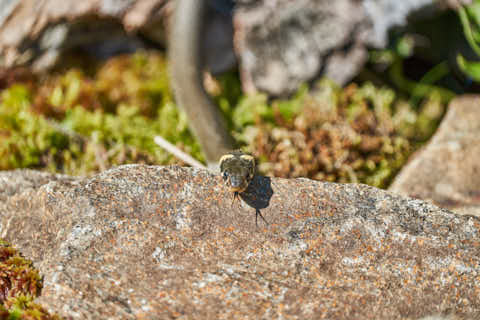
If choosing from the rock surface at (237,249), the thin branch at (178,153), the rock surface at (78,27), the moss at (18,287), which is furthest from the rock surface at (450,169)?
the moss at (18,287)

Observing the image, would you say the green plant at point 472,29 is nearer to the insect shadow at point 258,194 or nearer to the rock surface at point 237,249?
the rock surface at point 237,249

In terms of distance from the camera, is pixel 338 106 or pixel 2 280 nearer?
pixel 2 280

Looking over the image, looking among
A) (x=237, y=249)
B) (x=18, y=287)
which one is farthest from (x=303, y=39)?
(x=18, y=287)

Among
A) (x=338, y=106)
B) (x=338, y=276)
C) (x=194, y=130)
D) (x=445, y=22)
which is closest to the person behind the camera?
(x=338, y=276)

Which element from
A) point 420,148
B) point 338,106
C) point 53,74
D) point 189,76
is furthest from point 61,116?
point 420,148

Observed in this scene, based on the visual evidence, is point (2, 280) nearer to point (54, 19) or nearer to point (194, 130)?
point (194, 130)

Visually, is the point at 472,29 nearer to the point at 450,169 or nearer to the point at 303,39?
the point at 450,169
